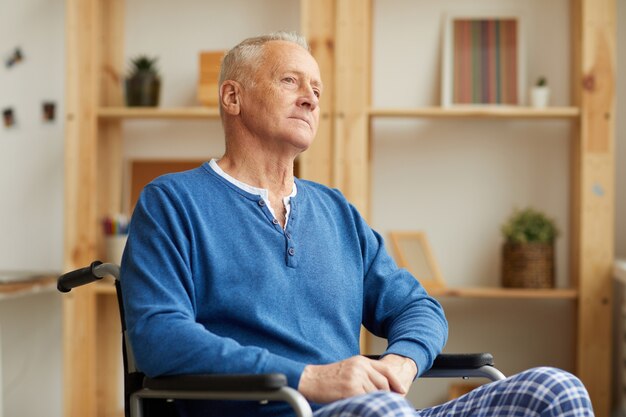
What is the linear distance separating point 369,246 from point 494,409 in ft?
1.57

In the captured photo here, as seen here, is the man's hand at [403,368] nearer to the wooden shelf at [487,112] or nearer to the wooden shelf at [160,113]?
the wooden shelf at [487,112]

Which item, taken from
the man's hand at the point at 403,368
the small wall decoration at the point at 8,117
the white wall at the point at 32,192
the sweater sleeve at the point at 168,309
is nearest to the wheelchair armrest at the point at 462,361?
the man's hand at the point at 403,368

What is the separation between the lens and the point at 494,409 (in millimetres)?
1522

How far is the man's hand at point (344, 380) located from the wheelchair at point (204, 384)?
80 mm

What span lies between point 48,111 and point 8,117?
16cm

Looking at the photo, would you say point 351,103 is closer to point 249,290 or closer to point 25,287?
point 25,287

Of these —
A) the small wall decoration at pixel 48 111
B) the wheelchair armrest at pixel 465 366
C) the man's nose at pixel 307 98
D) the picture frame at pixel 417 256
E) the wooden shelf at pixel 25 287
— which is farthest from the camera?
the small wall decoration at pixel 48 111

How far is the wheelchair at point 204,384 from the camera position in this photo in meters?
1.34

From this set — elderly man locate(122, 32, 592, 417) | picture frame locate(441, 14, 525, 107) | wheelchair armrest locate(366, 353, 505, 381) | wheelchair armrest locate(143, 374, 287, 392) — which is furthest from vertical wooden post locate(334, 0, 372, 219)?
wheelchair armrest locate(143, 374, 287, 392)

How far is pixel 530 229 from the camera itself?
3.12 m

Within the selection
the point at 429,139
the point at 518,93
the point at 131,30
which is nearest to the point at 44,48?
the point at 131,30

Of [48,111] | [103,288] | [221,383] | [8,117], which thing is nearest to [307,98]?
[221,383]

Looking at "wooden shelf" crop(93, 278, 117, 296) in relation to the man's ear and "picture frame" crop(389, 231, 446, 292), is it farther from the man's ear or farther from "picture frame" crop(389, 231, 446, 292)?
the man's ear

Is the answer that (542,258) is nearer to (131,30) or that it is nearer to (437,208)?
(437,208)
